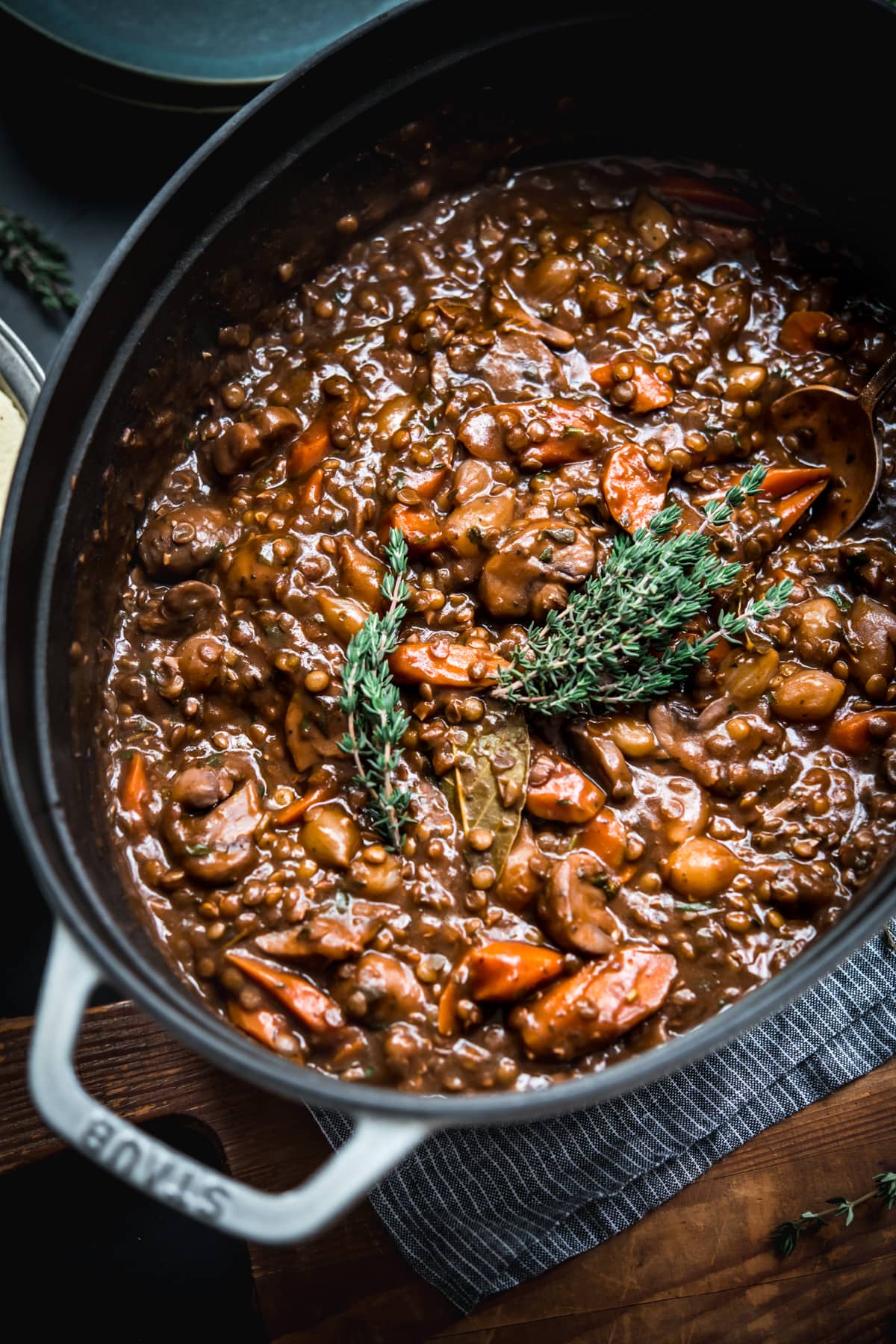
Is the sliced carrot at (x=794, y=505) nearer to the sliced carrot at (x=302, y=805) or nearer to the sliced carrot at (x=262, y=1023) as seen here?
the sliced carrot at (x=302, y=805)

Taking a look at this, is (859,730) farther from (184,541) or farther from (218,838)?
(184,541)

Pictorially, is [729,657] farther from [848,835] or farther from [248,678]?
[248,678]

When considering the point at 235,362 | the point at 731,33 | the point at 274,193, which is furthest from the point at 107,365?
the point at 731,33

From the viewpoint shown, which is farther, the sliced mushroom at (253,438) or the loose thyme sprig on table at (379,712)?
the sliced mushroom at (253,438)

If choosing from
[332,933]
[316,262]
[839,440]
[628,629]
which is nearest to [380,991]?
[332,933]

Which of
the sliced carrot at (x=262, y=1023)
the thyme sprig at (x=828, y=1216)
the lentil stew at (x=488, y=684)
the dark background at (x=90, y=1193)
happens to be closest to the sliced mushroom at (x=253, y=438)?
the lentil stew at (x=488, y=684)

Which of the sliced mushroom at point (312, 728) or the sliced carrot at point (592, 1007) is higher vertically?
the sliced mushroom at point (312, 728)

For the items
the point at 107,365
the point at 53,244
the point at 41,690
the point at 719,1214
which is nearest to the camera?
the point at 41,690
